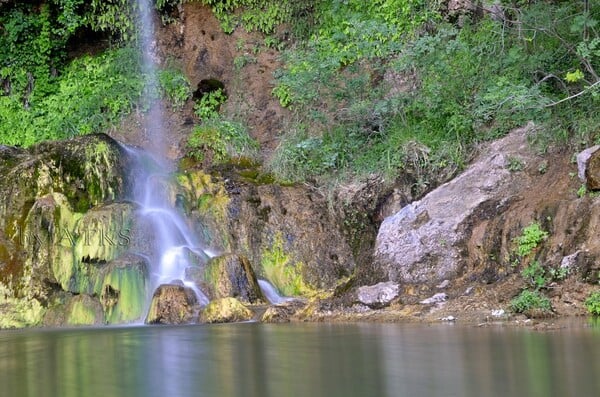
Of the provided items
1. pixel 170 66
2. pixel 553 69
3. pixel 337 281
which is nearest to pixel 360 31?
pixel 553 69

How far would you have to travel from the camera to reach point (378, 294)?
10031 mm

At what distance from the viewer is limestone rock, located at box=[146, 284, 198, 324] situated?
10766 mm

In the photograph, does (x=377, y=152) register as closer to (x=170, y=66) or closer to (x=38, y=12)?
(x=170, y=66)

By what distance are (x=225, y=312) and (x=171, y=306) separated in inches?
40.2

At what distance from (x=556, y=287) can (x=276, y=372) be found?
424 centimetres

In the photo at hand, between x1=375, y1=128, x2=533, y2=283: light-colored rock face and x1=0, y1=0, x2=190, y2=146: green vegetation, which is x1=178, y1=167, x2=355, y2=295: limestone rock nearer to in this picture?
x1=375, y1=128, x2=533, y2=283: light-colored rock face

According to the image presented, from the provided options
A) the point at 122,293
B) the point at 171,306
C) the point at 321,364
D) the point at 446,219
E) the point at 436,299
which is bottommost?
the point at 321,364

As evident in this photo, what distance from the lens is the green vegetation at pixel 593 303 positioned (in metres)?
7.98

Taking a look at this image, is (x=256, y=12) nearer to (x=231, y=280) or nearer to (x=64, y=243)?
(x=64, y=243)

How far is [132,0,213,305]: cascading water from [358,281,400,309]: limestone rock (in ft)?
8.76

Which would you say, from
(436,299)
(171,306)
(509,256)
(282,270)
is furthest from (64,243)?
(509,256)

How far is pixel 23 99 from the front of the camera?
19.7 meters

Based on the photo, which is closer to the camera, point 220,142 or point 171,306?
point 171,306

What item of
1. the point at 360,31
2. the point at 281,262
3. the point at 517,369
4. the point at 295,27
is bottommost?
the point at 517,369
